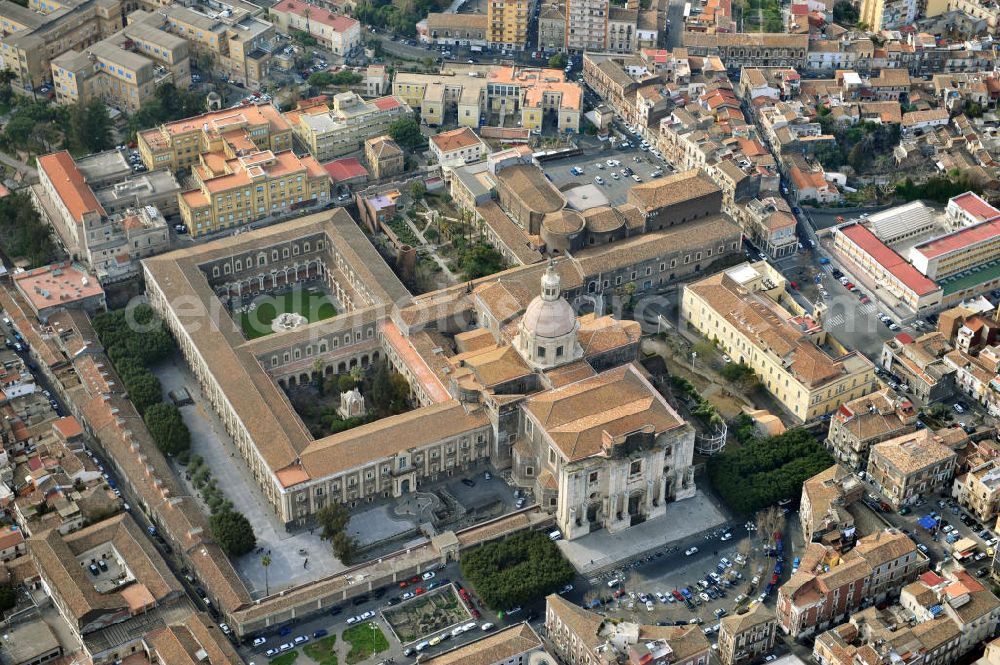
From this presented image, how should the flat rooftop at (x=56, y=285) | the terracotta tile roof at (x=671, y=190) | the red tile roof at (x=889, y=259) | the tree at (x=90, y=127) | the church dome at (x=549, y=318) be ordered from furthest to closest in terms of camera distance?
the tree at (x=90, y=127)
the terracotta tile roof at (x=671, y=190)
the red tile roof at (x=889, y=259)
the flat rooftop at (x=56, y=285)
the church dome at (x=549, y=318)

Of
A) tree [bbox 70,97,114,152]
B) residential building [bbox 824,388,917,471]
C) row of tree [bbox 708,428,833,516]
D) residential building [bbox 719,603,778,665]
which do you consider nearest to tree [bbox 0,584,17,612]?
residential building [bbox 719,603,778,665]

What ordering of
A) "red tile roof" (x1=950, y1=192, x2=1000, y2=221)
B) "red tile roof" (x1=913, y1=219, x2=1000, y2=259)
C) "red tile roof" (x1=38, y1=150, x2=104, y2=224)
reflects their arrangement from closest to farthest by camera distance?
1. "red tile roof" (x1=38, y1=150, x2=104, y2=224)
2. "red tile roof" (x1=913, y1=219, x2=1000, y2=259)
3. "red tile roof" (x1=950, y1=192, x2=1000, y2=221)

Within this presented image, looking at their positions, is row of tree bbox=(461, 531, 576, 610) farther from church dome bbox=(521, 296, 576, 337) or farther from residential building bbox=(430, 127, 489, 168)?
residential building bbox=(430, 127, 489, 168)

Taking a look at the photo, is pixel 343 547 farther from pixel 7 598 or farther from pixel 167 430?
pixel 7 598

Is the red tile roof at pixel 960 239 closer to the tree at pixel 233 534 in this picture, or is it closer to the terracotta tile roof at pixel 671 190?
the terracotta tile roof at pixel 671 190

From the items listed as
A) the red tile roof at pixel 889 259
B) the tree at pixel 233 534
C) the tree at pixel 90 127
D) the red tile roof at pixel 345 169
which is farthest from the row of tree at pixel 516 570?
the tree at pixel 90 127

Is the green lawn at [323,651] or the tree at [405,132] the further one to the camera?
the tree at [405,132]
